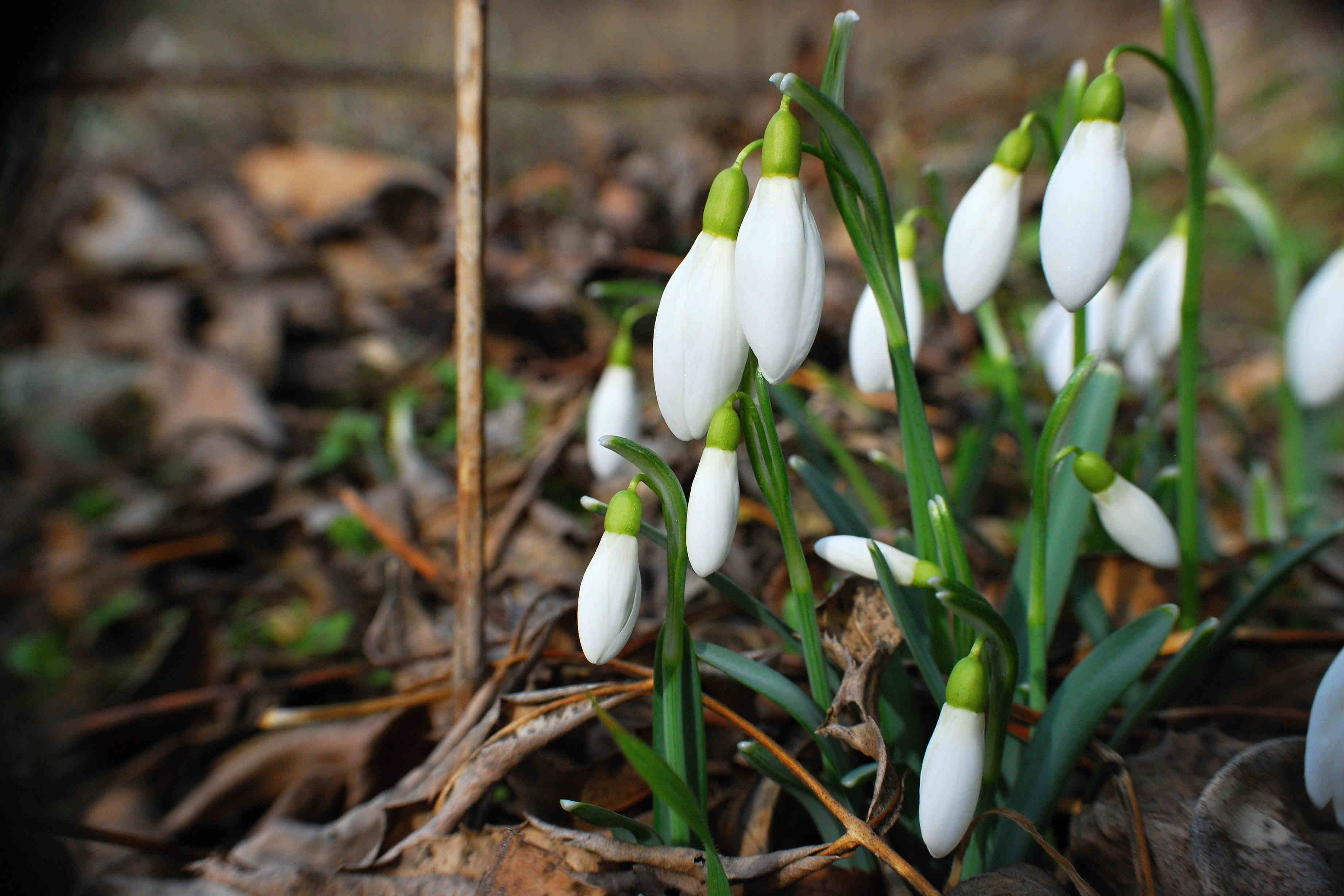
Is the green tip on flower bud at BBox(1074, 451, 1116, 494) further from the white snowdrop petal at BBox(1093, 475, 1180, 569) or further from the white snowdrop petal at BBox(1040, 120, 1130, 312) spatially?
the white snowdrop petal at BBox(1040, 120, 1130, 312)

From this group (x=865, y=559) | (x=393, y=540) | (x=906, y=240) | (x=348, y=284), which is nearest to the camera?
(x=865, y=559)

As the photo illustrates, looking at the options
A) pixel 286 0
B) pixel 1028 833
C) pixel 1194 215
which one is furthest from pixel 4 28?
pixel 286 0

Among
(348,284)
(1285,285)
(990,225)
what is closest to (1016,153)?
(990,225)

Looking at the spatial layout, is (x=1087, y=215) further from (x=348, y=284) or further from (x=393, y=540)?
(x=348, y=284)

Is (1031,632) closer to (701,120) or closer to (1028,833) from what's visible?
(1028,833)

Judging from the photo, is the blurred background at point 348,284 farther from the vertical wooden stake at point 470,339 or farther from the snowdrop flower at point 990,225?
the snowdrop flower at point 990,225
